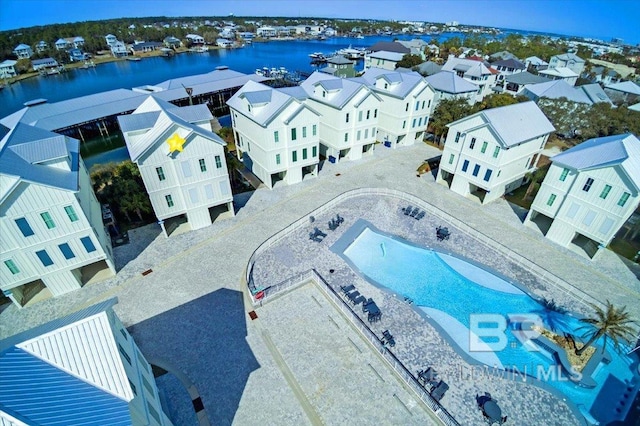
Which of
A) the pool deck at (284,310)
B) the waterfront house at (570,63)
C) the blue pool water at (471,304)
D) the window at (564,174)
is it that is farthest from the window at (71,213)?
the waterfront house at (570,63)

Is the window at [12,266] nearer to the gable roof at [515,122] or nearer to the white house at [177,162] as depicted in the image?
the white house at [177,162]

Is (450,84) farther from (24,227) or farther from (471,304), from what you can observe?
(24,227)

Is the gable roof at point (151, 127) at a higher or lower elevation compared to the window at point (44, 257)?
higher

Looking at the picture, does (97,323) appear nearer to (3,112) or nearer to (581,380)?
(581,380)

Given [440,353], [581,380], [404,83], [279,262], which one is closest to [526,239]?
[581,380]

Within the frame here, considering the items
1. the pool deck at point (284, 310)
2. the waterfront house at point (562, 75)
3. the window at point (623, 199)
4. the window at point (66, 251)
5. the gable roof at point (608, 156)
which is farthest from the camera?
the waterfront house at point (562, 75)

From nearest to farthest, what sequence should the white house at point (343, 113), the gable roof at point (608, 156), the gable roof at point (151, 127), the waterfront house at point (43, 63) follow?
the gable roof at point (608, 156) < the gable roof at point (151, 127) < the white house at point (343, 113) < the waterfront house at point (43, 63)
